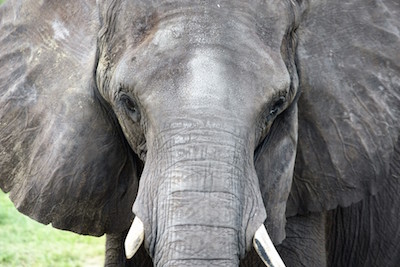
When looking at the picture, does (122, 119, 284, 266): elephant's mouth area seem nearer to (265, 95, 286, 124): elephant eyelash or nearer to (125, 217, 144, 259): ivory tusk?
(125, 217, 144, 259): ivory tusk

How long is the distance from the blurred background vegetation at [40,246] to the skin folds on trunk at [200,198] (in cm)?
301

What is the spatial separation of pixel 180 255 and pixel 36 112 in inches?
35.0

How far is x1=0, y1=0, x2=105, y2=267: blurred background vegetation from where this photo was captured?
6805 mm

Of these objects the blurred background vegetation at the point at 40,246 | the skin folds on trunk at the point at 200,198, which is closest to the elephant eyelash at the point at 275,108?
the skin folds on trunk at the point at 200,198

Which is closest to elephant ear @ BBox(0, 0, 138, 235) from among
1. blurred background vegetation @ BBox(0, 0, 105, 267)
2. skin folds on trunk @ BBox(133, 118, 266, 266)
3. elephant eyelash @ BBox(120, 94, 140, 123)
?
elephant eyelash @ BBox(120, 94, 140, 123)

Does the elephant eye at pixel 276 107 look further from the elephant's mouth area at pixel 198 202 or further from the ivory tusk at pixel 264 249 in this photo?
the ivory tusk at pixel 264 249

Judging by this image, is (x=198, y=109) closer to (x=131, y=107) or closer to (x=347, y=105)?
(x=131, y=107)

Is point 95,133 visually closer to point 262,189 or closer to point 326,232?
point 262,189

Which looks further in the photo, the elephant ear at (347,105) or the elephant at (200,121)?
the elephant ear at (347,105)

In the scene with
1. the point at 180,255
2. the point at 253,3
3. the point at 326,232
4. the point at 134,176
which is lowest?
the point at 326,232

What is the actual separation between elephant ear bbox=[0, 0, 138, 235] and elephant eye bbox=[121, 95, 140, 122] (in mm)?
216

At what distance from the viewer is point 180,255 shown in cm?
368

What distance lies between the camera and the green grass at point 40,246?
6.81 meters

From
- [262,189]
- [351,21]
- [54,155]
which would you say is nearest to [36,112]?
[54,155]
